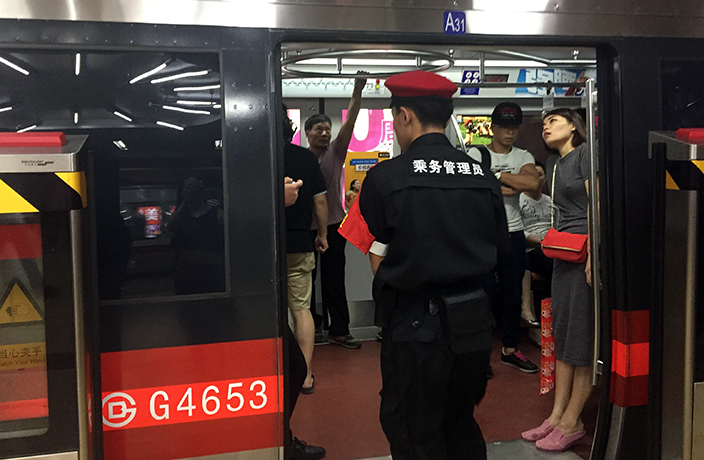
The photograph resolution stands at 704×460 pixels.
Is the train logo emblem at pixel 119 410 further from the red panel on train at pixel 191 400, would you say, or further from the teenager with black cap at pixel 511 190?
the teenager with black cap at pixel 511 190

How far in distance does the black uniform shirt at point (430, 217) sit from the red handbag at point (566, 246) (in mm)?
830

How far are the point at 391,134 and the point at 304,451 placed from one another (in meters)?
2.78

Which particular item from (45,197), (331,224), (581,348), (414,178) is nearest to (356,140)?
(331,224)

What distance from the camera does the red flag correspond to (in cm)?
208

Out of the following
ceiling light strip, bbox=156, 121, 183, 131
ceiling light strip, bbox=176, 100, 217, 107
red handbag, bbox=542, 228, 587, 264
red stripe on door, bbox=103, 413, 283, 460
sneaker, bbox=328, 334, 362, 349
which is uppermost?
ceiling light strip, bbox=176, 100, 217, 107

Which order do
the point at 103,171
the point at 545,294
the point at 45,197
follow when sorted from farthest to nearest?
the point at 545,294 < the point at 103,171 < the point at 45,197

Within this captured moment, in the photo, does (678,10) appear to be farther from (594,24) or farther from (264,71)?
(264,71)

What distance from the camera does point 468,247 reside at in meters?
1.97

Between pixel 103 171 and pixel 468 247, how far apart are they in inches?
45.2

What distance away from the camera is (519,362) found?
156 inches

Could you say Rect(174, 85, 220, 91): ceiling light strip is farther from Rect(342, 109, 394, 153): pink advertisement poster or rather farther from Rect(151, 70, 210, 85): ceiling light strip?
Rect(342, 109, 394, 153): pink advertisement poster

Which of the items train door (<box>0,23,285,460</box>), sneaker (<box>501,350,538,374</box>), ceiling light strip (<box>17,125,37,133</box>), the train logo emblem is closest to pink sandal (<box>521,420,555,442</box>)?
sneaker (<box>501,350,538,374</box>)

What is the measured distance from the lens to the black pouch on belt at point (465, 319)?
1965 millimetres

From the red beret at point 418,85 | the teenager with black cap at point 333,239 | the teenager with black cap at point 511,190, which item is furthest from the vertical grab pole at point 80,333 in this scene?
the teenager with black cap at point 511,190
